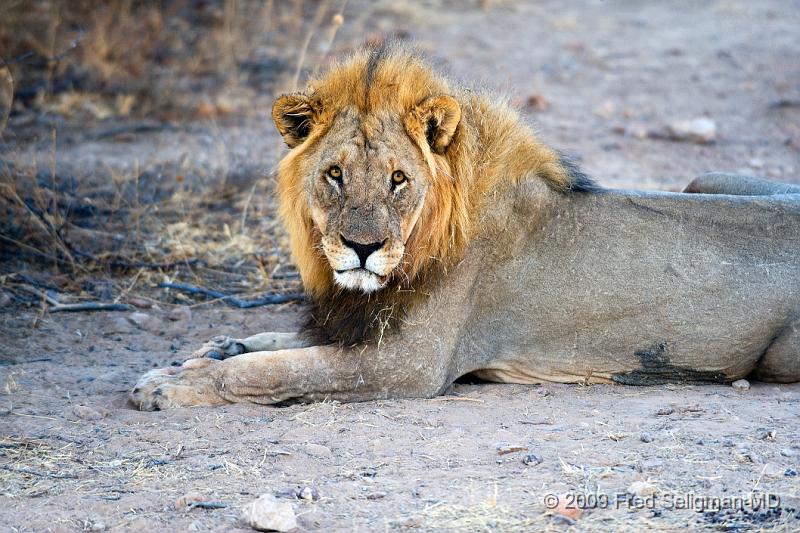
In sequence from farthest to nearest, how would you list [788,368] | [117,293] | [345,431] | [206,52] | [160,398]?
[206,52]
[117,293]
[788,368]
[160,398]
[345,431]

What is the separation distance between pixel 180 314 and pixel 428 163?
2303 mm

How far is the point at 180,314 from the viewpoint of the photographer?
6.25 metres

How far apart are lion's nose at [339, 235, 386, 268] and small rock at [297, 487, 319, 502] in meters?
1.14

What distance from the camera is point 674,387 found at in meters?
5.06

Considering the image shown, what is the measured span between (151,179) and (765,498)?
237 inches

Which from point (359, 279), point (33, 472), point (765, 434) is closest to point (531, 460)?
point (765, 434)

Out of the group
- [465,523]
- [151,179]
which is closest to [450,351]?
[465,523]

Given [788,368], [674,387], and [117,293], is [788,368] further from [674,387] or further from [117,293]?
[117,293]

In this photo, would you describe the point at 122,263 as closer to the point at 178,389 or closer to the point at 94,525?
the point at 178,389

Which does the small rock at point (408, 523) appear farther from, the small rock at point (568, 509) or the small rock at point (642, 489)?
the small rock at point (642, 489)

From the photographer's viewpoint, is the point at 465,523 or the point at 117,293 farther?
the point at 117,293

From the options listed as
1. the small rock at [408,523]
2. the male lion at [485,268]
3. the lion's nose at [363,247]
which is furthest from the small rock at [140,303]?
the small rock at [408,523]

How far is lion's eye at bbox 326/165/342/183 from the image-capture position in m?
4.58

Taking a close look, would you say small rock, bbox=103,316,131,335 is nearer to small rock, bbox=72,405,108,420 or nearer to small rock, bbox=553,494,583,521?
small rock, bbox=72,405,108,420
